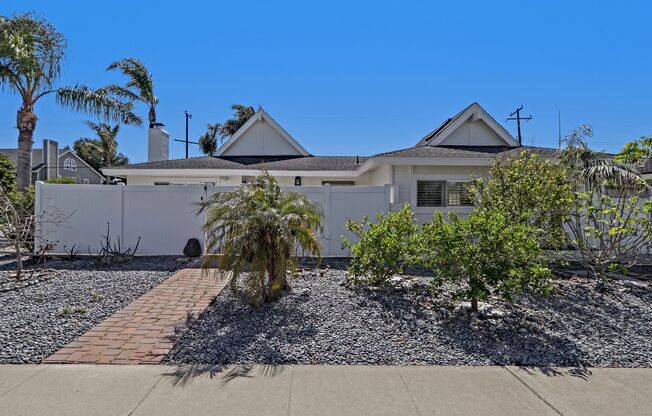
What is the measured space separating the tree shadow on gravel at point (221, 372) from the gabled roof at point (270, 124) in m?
14.3

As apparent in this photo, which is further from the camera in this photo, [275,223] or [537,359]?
[275,223]

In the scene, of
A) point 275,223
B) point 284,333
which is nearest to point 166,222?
point 275,223

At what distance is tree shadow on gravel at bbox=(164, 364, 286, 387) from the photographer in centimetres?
364

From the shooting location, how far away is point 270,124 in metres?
17.5

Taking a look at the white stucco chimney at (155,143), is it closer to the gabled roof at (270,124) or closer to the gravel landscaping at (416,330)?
the gabled roof at (270,124)

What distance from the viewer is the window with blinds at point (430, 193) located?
11.0 metres

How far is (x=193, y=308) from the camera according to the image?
5645mm

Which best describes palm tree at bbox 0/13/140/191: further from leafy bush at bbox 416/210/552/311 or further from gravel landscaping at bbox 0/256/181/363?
leafy bush at bbox 416/210/552/311

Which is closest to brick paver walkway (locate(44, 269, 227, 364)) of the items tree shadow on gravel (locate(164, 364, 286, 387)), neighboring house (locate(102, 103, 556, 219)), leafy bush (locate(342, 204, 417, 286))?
tree shadow on gravel (locate(164, 364, 286, 387))

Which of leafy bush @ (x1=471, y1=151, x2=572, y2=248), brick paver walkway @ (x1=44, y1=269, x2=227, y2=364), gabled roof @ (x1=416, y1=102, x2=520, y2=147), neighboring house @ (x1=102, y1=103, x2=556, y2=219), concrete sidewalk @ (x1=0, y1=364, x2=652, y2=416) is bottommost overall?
concrete sidewalk @ (x1=0, y1=364, x2=652, y2=416)

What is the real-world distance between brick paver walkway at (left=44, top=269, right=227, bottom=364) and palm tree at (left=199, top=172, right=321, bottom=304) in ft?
2.82

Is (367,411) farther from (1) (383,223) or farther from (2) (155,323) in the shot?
(1) (383,223)

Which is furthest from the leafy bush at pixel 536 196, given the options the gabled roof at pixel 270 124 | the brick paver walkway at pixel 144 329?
the gabled roof at pixel 270 124

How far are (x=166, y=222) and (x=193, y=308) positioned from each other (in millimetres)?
4780
